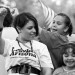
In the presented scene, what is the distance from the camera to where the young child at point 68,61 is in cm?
363

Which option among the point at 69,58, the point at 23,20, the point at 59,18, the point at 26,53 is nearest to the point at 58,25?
the point at 59,18

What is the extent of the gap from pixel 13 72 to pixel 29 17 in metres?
0.62

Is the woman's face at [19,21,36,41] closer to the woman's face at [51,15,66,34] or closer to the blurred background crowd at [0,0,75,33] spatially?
the woman's face at [51,15,66,34]

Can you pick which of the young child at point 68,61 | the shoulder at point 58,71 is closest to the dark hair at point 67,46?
the young child at point 68,61

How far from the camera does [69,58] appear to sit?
12.0ft

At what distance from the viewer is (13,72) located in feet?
10.9

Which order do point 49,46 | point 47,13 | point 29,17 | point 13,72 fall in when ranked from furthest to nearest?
point 47,13, point 49,46, point 29,17, point 13,72

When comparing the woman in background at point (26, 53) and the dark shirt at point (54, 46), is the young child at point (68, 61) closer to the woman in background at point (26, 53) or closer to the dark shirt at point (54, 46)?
the dark shirt at point (54, 46)

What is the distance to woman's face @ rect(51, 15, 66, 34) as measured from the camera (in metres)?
3.98

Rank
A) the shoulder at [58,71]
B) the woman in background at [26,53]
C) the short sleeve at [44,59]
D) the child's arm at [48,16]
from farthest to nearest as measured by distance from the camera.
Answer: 1. the child's arm at [48,16]
2. the shoulder at [58,71]
3. the short sleeve at [44,59]
4. the woman in background at [26,53]

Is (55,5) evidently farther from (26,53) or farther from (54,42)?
(26,53)

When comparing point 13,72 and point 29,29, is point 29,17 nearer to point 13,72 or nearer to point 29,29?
point 29,29

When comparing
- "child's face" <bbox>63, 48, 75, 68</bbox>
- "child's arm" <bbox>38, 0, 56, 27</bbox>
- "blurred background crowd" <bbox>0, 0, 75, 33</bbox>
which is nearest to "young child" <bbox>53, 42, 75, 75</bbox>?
"child's face" <bbox>63, 48, 75, 68</bbox>

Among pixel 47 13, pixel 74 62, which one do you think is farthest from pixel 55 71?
pixel 47 13
